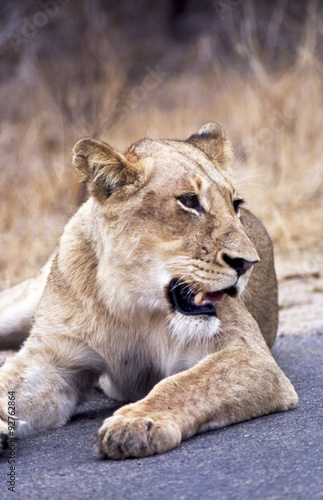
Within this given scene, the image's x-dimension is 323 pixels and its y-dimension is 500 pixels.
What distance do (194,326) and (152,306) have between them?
0.22 metres

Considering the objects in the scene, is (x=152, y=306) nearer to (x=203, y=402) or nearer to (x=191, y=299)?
(x=191, y=299)

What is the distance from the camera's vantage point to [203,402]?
3100 mm

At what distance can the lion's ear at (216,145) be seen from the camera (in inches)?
164

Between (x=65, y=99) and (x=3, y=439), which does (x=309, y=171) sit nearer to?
(x=65, y=99)

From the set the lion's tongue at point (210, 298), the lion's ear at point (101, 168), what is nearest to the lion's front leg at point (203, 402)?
the lion's tongue at point (210, 298)

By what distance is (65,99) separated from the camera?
30.0ft

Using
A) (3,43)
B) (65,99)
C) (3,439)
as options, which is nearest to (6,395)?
(3,439)

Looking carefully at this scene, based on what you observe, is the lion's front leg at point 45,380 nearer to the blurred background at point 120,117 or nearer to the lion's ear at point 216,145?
the lion's ear at point 216,145

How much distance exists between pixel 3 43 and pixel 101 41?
4.06ft

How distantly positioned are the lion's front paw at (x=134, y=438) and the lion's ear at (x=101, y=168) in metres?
1.10

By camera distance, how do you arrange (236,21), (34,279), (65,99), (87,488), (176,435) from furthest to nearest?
(236,21) < (65,99) < (34,279) < (176,435) < (87,488)
